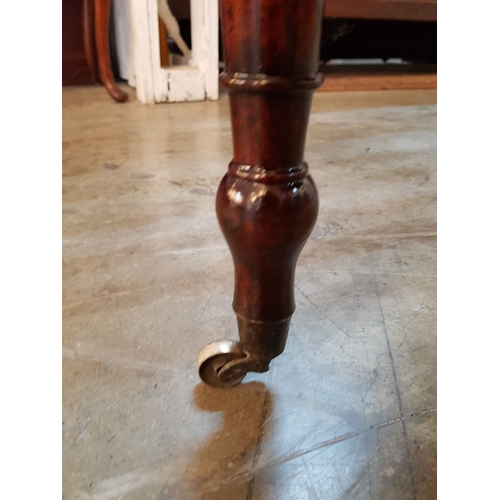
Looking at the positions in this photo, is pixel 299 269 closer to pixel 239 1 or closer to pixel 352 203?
pixel 352 203

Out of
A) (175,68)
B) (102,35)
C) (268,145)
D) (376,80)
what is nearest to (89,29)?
(102,35)

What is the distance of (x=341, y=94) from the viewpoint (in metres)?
2.69

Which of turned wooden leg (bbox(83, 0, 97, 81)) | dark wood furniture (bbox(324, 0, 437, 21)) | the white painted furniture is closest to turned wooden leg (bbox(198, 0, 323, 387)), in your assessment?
the white painted furniture

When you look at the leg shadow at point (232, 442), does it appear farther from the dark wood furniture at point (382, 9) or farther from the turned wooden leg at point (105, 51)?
the dark wood furniture at point (382, 9)

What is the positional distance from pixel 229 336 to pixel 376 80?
8.59 feet

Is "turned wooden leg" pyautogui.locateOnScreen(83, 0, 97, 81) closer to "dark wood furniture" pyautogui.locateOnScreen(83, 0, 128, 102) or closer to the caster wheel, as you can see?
"dark wood furniture" pyautogui.locateOnScreen(83, 0, 128, 102)

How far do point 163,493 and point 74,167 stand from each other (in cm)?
110

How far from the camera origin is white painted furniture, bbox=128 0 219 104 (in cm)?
212

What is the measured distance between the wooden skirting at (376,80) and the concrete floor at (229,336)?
1.67m

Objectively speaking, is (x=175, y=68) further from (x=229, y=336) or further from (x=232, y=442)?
(x=232, y=442)

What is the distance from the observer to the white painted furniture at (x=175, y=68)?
212 centimetres

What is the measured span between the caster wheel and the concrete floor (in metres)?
0.01

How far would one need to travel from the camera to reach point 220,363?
56 centimetres
